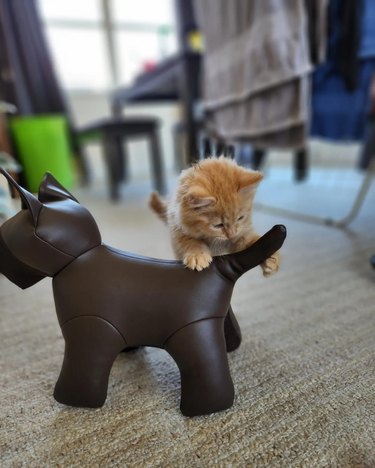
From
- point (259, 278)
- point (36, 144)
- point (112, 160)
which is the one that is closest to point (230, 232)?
point (259, 278)

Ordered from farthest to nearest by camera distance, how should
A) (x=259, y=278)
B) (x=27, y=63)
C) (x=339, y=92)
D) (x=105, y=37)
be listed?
(x=105, y=37)
(x=27, y=63)
(x=339, y=92)
(x=259, y=278)

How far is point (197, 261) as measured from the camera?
460mm

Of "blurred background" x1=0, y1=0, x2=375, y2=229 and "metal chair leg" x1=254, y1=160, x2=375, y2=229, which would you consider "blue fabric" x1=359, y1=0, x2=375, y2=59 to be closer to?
"blurred background" x1=0, y1=0, x2=375, y2=229

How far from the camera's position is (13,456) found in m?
0.41

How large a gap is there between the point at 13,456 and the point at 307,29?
1242mm

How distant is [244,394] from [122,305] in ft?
0.75

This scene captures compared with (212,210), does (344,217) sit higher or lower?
lower

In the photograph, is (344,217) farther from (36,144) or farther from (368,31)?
(36,144)

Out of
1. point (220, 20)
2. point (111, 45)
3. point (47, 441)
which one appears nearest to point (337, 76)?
point (220, 20)

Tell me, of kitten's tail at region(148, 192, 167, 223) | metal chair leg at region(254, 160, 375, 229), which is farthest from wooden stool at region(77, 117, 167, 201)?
kitten's tail at region(148, 192, 167, 223)

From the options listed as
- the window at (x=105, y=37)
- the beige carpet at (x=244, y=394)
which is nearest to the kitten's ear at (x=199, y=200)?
the beige carpet at (x=244, y=394)

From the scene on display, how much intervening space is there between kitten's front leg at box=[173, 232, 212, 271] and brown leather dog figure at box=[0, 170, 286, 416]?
0.01 metres

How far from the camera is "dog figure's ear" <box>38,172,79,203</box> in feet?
1.48

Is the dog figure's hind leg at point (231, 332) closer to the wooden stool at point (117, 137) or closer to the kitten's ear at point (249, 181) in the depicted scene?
the kitten's ear at point (249, 181)
